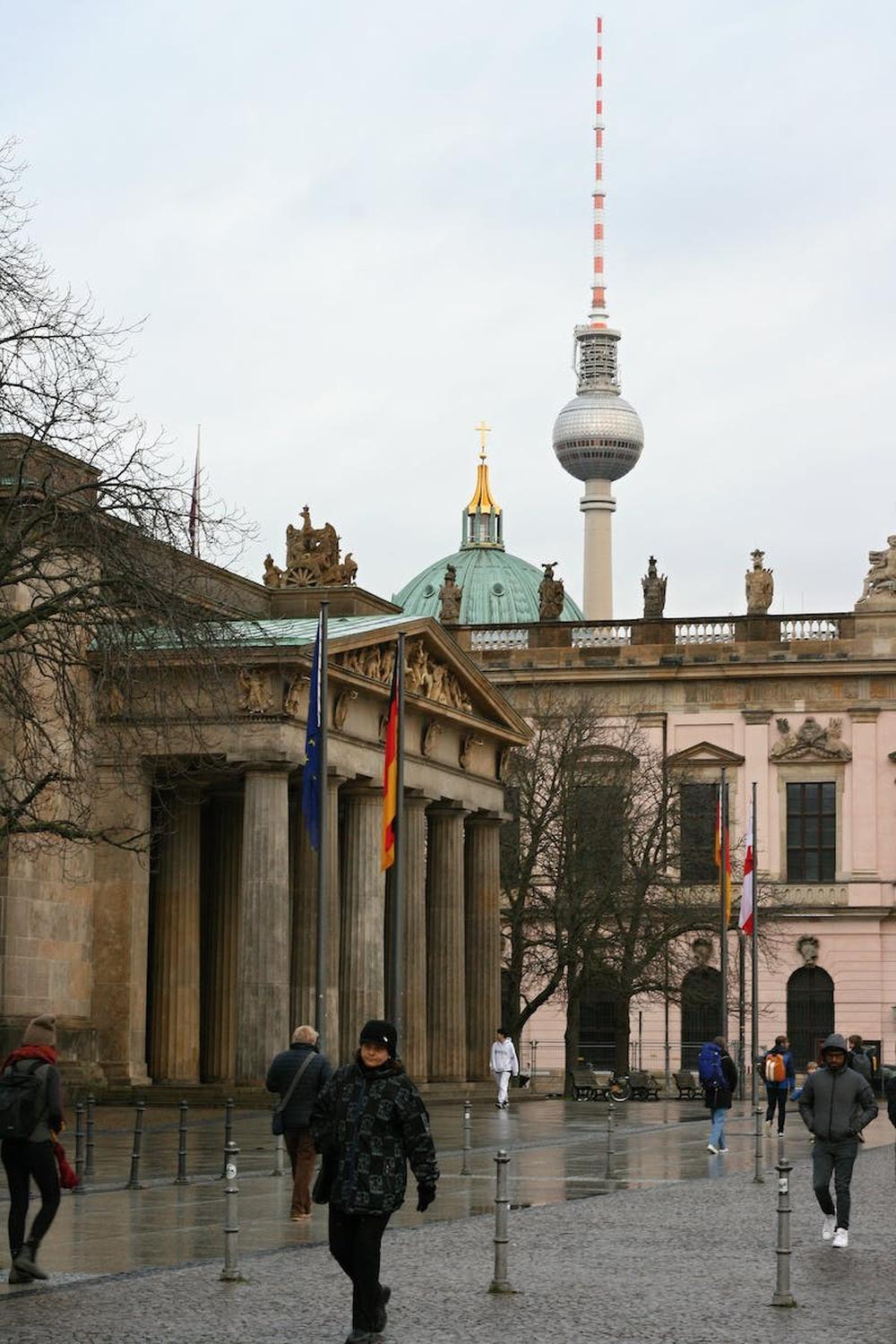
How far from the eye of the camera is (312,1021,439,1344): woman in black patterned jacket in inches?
582

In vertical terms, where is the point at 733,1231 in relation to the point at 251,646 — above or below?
below

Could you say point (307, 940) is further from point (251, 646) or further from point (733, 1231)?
point (733, 1231)

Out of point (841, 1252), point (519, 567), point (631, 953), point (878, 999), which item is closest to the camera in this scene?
point (841, 1252)

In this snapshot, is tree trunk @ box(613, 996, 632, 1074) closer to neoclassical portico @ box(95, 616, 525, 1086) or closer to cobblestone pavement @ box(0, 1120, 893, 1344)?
neoclassical portico @ box(95, 616, 525, 1086)

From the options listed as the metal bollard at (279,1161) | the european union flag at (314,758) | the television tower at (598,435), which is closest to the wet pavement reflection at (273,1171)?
the metal bollard at (279,1161)

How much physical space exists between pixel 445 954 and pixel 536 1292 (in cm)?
3920

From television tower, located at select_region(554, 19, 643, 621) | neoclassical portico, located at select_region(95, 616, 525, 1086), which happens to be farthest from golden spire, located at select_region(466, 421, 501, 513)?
neoclassical portico, located at select_region(95, 616, 525, 1086)

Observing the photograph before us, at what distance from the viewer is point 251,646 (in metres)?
42.8

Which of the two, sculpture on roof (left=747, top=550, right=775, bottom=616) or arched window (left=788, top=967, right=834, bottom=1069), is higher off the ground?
sculpture on roof (left=747, top=550, right=775, bottom=616)

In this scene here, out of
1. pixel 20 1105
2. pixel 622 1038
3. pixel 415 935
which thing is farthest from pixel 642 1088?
pixel 20 1105

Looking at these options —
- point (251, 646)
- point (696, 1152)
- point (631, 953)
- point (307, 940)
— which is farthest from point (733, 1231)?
point (631, 953)

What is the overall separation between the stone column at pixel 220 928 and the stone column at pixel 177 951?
3546mm

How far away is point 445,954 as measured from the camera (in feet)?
189

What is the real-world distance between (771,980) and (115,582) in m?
59.0
